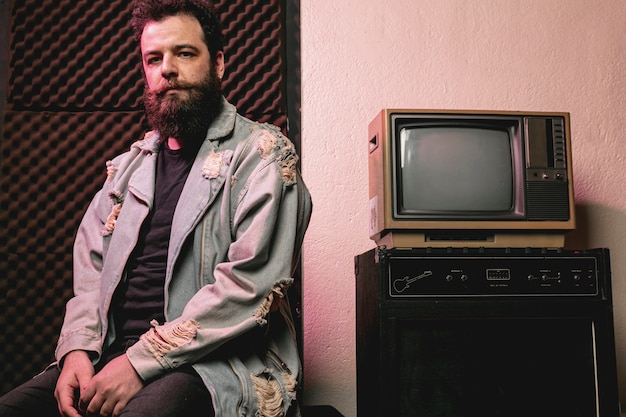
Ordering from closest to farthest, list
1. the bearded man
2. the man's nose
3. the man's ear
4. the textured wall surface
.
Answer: the bearded man → the man's nose → the man's ear → the textured wall surface

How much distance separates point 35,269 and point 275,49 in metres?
1.19

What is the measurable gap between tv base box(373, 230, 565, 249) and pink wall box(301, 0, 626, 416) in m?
0.56

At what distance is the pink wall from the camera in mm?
2500

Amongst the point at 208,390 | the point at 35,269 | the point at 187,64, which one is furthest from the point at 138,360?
the point at 35,269

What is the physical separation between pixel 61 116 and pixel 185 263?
3.91 ft

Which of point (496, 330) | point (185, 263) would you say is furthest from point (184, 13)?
point (496, 330)

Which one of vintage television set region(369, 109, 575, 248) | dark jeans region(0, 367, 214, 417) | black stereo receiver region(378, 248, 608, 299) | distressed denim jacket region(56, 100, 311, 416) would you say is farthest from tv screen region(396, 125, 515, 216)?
dark jeans region(0, 367, 214, 417)

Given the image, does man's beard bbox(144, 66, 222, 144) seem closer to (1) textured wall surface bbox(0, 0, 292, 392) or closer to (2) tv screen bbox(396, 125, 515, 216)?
(2) tv screen bbox(396, 125, 515, 216)

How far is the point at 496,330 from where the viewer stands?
1.87 metres

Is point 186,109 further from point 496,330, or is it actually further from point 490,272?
point 496,330

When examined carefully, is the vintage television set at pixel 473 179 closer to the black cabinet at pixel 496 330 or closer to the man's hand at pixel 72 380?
the black cabinet at pixel 496 330

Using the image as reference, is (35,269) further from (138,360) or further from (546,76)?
(546,76)

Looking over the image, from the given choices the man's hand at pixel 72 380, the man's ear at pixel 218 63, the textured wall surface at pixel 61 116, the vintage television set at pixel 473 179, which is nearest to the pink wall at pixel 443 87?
the textured wall surface at pixel 61 116

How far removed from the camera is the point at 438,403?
1840 millimetres
